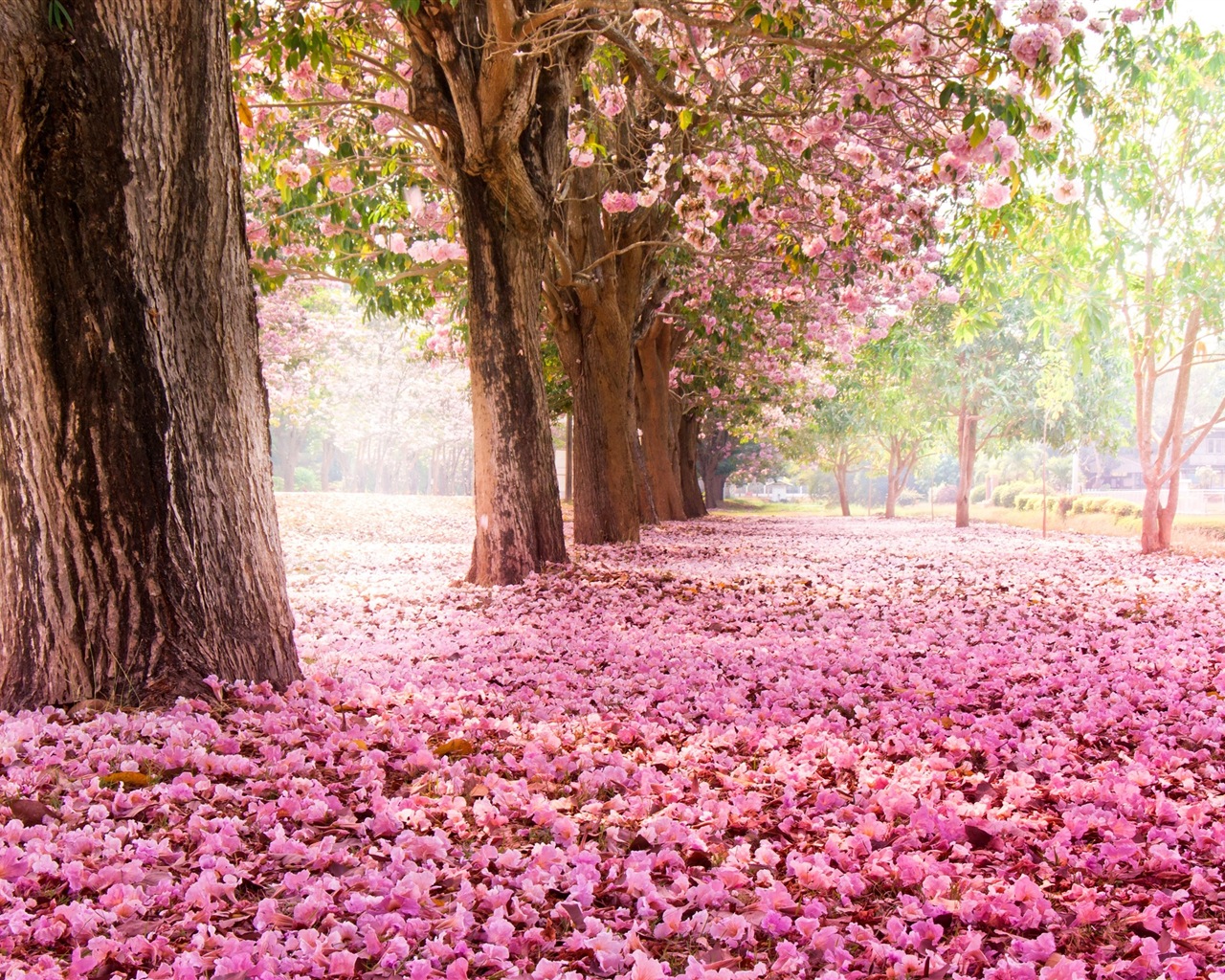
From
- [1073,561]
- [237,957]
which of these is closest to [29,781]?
[237,957]

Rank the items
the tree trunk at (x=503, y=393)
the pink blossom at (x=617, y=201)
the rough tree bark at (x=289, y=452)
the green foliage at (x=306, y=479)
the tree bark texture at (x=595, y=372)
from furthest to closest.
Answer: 1. the green foliage at (x=306, y=479)
2. the rough tree bark at (x=289, y=452)
3. the tree bark texture at (x=595, y=372)
4. the pink blossom at (x=617, y=201)
5. the tree trunk at (x=503, y=393)

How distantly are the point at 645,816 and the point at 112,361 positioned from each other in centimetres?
284

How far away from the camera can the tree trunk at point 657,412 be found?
18609 millimetres

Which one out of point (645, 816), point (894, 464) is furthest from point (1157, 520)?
point (894, 464)

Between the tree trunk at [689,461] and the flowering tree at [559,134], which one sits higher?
the flowering tree at [559,134]

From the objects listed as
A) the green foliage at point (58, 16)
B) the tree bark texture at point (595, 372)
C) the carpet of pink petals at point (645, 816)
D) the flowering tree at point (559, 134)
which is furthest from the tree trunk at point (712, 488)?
the green foliage at point (58, 16)

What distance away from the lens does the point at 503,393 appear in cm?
839

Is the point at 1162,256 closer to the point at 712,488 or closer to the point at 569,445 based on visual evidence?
the point at 569,445

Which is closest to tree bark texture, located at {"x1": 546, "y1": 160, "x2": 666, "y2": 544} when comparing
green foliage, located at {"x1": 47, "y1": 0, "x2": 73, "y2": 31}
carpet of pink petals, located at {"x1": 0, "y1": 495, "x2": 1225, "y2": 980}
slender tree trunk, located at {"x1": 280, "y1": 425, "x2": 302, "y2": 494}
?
carpet of pink petals, located at {"x1": 0, "y1": 495, "x2": 1225, "y2": 980}

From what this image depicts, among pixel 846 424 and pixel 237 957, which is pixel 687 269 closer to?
pixel 237 957

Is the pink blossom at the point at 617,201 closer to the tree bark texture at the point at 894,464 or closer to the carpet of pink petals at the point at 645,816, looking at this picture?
the carpet of pink petals at the point at 645,816

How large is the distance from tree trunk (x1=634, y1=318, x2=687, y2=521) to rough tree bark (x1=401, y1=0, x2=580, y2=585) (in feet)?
30.1

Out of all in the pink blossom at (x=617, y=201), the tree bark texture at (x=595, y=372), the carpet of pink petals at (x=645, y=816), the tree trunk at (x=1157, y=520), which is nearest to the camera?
the carpet of pink petals at (x=645, y=816)

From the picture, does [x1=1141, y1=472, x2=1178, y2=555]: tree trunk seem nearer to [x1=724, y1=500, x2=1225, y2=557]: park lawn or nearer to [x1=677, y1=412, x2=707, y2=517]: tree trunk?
[x1=724, y1=500, x2=1225, y2=557]: park lawn
